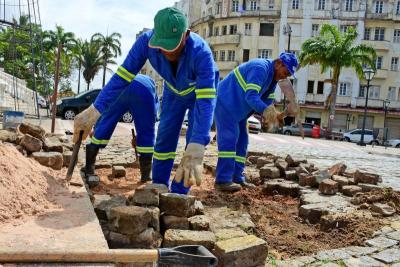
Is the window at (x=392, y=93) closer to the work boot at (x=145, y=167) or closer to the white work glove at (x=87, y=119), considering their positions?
the work boot at (x=145, y=167)

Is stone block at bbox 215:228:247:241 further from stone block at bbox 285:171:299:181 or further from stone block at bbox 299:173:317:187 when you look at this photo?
stone block at bbox 285:171:299:181

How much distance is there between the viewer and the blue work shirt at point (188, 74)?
3264 mm

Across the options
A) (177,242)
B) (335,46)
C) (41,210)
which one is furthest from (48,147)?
(335,46)

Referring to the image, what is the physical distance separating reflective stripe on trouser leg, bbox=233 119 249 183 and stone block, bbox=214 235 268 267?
7.95 ft

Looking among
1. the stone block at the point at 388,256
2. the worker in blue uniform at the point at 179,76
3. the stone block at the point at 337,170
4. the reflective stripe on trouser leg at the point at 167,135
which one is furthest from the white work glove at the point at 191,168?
the stone block at the point at 337,170

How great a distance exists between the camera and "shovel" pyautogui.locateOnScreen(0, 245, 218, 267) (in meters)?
1.86

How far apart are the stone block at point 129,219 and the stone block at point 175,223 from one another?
0.28 metres

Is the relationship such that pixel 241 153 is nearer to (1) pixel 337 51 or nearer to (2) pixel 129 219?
(2) pixel 129 219

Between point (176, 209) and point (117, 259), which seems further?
point (176, 209)

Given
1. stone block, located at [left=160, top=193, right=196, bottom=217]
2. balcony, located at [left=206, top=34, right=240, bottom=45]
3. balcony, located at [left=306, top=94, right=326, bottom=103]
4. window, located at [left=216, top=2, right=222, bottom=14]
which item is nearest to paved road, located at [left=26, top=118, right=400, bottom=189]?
stone block, located at [left=160, top=193, right=196, bottom=217]

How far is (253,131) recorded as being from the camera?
21500 millimetres

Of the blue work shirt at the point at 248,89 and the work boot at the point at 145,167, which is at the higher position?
the blue work shirt at the point at 248,89

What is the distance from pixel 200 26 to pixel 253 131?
2502cm

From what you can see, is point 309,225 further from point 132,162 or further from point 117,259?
point 132,162
